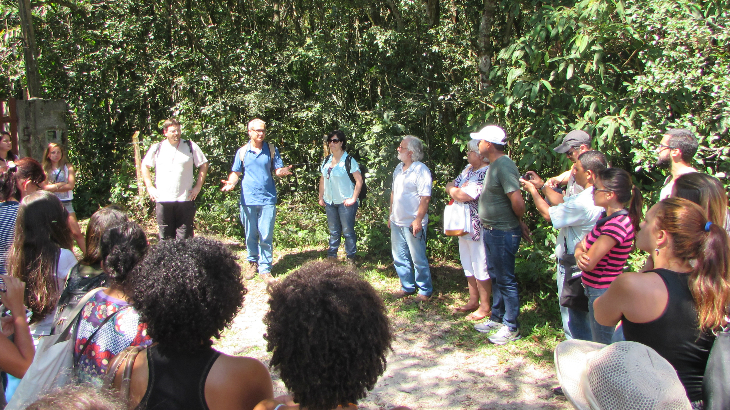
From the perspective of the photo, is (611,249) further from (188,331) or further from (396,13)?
(396,13)

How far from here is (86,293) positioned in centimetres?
252

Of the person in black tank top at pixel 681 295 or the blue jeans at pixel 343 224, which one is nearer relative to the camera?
the person in black tank top at pixel 681 295

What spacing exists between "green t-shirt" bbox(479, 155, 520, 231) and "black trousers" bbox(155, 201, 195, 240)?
3439 millimetres

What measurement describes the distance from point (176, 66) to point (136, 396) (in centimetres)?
943

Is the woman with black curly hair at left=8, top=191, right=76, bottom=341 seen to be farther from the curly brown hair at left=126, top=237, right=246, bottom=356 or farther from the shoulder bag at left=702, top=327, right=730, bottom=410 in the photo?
the shoulder bag at left=702, top=327, right=730, bottom=410

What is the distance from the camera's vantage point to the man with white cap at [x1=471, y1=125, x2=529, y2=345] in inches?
167

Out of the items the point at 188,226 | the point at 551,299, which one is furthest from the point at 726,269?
the point at 188,226

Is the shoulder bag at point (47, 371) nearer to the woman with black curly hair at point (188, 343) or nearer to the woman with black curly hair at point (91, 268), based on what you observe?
the woman with black curly hair at point (188, 343)

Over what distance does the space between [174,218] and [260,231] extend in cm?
99

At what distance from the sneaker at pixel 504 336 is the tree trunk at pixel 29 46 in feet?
28.2

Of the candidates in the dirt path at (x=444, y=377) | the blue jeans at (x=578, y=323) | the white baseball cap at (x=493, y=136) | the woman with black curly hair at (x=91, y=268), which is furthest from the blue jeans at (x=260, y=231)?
the blue jeans at (x=578, y=323)

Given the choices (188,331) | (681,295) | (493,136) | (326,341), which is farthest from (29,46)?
(681,295)

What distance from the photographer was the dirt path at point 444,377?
3.58m

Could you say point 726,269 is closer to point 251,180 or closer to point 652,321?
point 652,321
